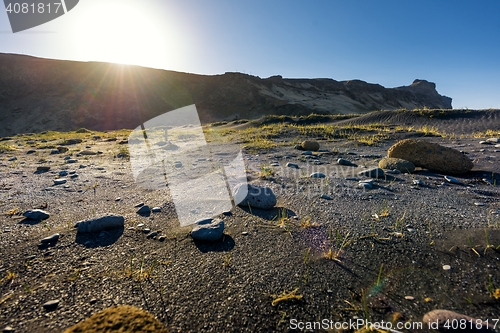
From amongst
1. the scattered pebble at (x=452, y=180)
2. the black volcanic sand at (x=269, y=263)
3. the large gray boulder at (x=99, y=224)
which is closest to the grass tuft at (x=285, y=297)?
the black volcanic sand at (x=269, y=263)

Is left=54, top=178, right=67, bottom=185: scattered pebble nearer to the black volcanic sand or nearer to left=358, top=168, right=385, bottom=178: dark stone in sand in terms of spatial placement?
the black volcanic sand

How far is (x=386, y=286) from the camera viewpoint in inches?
56.3

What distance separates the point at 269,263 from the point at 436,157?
370 centimetres

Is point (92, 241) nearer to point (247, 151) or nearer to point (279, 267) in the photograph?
point (279, 267)

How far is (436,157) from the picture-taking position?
3.96 meters

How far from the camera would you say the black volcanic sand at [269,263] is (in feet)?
4.14

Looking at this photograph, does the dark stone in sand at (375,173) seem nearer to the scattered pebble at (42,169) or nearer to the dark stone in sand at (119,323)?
the dark stone in sand at (119,323)

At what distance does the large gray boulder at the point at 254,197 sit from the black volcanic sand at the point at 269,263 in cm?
10

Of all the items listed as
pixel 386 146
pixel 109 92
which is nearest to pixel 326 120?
pixel 386 146

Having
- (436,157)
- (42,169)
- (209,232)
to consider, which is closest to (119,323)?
(209,232)

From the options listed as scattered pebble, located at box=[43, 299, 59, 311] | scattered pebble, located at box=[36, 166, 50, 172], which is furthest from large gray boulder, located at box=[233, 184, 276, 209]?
scattered pebble, located at box=[36, 166, 50, 172]

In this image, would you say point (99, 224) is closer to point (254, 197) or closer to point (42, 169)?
point (254, 197)

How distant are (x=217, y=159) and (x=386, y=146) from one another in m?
4.67

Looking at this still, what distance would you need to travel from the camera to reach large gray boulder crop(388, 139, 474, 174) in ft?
12.6
